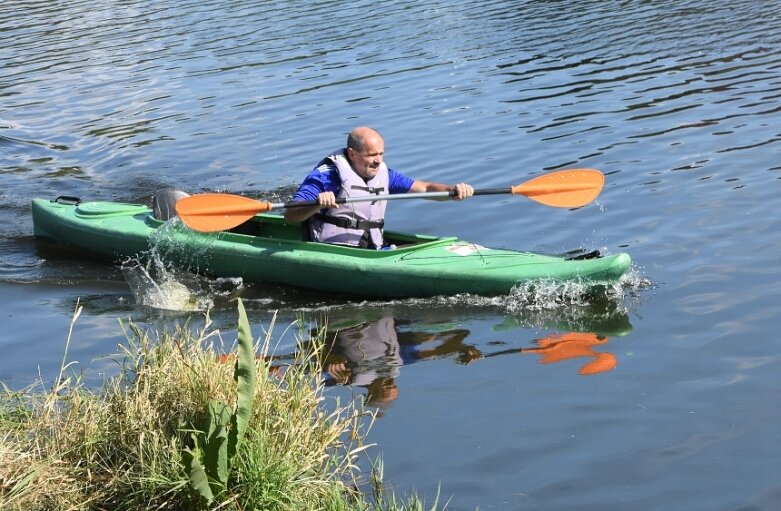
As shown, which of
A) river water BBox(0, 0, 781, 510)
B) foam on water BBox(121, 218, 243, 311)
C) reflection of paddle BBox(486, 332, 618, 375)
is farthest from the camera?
foam on water BBox(121, 218, 243, 311)

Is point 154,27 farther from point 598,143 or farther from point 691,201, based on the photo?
point 691,201

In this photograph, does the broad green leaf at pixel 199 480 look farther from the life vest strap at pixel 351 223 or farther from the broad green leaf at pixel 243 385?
the life vest strap at pixel 351 223

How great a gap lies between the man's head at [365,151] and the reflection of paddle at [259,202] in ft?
2.28

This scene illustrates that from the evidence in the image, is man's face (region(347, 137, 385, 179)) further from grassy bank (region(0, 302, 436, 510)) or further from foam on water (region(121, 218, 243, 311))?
grassy bank (region(0, 302, 436, 510))

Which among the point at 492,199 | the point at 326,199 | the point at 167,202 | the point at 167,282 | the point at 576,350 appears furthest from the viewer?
the point at 492,199

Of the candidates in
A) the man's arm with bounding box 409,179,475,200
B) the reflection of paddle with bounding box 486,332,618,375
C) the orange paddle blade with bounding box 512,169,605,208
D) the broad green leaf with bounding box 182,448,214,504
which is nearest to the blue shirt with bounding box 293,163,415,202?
the man's arm with bounding box 409,179,475,200

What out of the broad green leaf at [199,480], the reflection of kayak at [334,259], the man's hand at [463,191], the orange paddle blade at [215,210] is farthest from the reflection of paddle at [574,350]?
the broad green leaf at [199,480]

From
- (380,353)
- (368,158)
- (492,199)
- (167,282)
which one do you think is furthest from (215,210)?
(492,199)

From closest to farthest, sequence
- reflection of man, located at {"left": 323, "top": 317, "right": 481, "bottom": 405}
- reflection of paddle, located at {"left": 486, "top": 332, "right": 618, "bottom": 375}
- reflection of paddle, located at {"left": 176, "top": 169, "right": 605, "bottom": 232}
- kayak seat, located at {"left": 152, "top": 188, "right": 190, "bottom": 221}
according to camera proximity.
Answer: reflection of man, located at {"left": 323, "top": 317, "right": 481, "bottom": 405}, reflection of paddle, located at {"left": 486, "top": 332, "right": 618, "bottom": 375}, reflection of paddle, located at {"left": 176, "top": 169, "right": 605, "bottom": 232}, kayak seat, located at {"left": 152, "top": 188, "right": 190, "bottom": 221}

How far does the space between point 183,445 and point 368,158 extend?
3.86 meters

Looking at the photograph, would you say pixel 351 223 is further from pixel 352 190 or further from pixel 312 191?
pixel 312 191

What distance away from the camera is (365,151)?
7309 millimetres

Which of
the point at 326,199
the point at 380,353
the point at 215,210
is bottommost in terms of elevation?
the point at 380,353

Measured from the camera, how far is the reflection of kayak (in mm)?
6996
